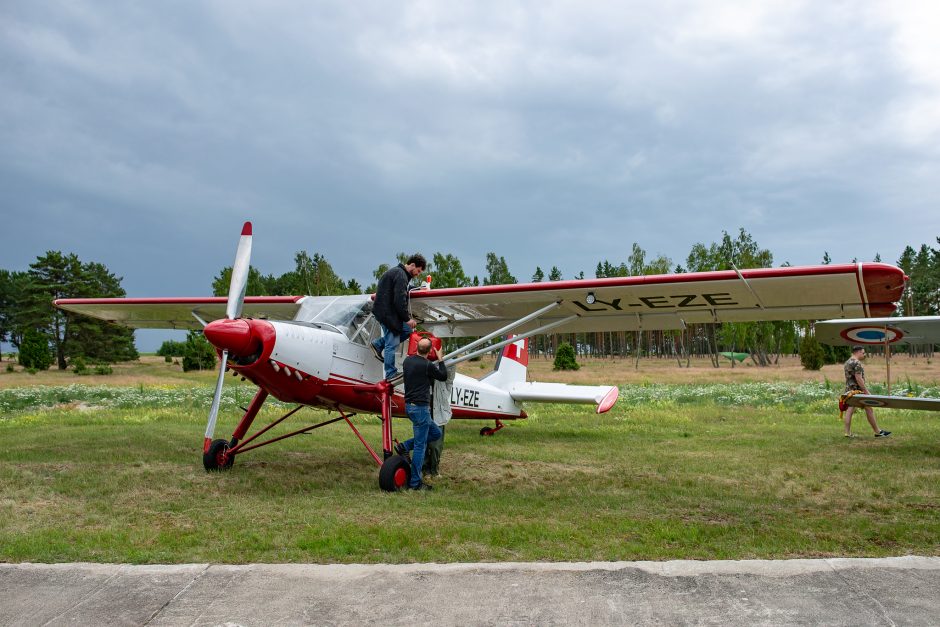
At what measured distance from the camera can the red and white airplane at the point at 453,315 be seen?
286 inches

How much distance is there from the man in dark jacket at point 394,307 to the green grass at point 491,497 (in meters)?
1.75

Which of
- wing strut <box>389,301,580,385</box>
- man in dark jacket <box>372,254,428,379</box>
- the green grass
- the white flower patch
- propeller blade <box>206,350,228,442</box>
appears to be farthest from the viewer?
the white flower patch

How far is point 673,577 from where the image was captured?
424 cm

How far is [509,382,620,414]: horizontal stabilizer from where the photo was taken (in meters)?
12.7

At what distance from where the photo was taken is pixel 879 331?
37.0 feet

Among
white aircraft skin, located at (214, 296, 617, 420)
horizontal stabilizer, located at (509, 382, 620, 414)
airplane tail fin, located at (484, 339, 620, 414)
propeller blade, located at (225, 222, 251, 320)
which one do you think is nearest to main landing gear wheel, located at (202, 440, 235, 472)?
white aircraft skin, located at (214, 296, 617, 420)

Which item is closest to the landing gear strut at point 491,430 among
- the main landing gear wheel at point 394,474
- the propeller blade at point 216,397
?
the main landing gear wheel at point 394,474

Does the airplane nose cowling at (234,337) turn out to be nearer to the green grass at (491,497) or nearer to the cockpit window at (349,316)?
the cockpit window at (349,316)

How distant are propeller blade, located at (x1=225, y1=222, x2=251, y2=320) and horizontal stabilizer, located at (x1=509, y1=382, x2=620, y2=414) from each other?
254 inches

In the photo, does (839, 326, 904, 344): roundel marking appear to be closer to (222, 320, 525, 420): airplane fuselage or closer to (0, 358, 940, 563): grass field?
(0, 358, 940, 563): grass field

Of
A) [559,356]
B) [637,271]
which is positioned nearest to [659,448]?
[559,356]

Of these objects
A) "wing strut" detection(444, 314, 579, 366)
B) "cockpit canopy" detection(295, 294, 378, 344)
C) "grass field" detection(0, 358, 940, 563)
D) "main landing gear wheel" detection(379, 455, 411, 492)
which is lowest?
"grass field" detection(0, 358, 940, 563)

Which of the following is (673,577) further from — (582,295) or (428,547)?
(582,295)

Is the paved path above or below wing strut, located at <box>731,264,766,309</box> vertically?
below
